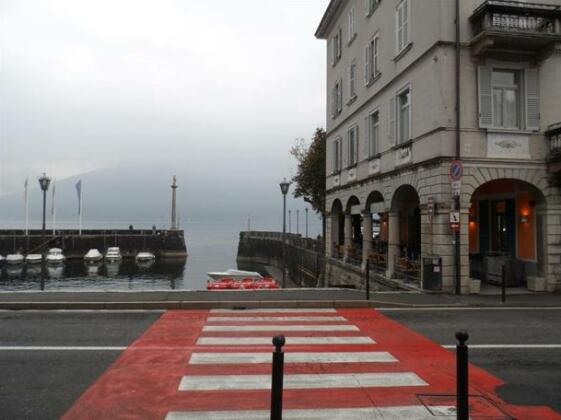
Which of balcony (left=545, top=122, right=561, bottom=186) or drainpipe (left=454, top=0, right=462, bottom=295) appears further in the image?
balcony (left=545, top=122, right=561, bottom=186)

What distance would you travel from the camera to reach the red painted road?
227 inches

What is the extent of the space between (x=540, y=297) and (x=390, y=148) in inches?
327

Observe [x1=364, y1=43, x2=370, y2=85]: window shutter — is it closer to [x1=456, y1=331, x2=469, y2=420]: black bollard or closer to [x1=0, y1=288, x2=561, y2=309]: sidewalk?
[x1=0, y1=288, x2=561, y2=309]: sidewalk

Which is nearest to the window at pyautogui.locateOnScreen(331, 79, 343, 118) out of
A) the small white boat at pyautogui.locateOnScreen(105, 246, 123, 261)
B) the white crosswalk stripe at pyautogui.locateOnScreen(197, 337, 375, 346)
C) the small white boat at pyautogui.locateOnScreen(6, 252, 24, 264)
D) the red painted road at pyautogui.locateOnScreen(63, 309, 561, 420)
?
the red painted road at pyautogui.locateOnScreen(63, 309, 561, 420)

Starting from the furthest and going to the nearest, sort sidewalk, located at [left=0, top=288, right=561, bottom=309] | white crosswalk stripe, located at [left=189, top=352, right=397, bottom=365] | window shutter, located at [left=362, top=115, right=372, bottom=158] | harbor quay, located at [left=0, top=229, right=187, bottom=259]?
1. harbor quay, located at [left=0, top=229, right=187, bottom=259]
2. window shutter, located at [left=362, top=115, right=372, bottom=158]
3. sidewalk, located at [left=0, top=288, right=561, bottom=309]
4. white crosswalk stripe, located at [left=189, top=352, right=397, bottom=365]

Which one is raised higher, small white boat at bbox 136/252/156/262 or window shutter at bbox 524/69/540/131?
window shutter at bbox 524/69/540/131

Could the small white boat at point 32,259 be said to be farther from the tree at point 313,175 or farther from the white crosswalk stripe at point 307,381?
the white crosswalk stripe at point 307,381

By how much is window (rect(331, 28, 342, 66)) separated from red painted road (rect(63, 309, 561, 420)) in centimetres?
2361

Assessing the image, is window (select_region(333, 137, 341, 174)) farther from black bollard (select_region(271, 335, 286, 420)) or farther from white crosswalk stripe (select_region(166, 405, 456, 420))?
black bollard (select_region(271, 335, 286, 420))

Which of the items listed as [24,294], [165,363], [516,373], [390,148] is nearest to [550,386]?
[516,373]

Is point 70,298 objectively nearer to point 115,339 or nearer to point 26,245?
point 115,339

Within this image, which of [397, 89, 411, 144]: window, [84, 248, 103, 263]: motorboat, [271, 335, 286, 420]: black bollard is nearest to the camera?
[271, 335, 286, 420]: black bollard

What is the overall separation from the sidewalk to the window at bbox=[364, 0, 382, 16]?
45.5ft

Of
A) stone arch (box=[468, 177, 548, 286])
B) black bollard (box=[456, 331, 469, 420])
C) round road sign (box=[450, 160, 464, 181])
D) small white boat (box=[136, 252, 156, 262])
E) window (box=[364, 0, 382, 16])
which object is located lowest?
small white boat (box=[136, 252, 156, 262])
